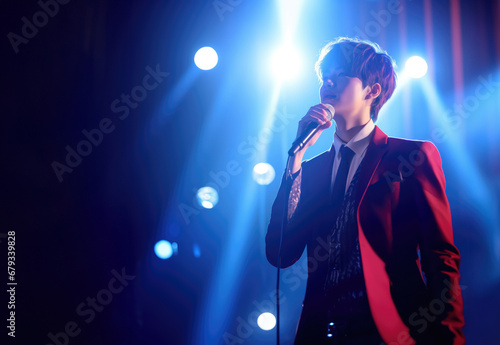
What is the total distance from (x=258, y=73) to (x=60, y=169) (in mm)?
1353

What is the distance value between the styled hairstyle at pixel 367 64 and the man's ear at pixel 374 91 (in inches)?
0.6

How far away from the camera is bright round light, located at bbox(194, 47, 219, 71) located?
279cm

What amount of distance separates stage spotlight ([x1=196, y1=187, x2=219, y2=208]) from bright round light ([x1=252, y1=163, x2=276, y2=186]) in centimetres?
27

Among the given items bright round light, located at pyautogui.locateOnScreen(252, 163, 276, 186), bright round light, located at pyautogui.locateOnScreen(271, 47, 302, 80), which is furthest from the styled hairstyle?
bright round light, located at pyautogui.locateOnScreen(252, 163, 276, 186)

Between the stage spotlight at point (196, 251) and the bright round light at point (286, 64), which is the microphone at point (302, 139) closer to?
the bright round light at point (286, 64)

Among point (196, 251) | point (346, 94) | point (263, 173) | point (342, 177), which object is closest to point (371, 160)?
point (342, 177)

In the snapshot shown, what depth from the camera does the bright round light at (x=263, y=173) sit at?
8.66 ft

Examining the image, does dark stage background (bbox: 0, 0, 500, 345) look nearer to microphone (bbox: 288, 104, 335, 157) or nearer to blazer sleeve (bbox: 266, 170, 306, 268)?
blazer sleeve (bbox: 266, 170, 306, 268)

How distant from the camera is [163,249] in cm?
261

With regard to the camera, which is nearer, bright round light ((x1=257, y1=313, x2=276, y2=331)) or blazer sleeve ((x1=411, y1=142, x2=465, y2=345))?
blazer sleeve ((x1=411, y1=142, x2=465, y2=345))

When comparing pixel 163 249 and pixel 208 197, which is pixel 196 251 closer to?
pixel 163 249

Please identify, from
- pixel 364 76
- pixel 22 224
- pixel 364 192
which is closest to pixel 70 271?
pixel 22 224

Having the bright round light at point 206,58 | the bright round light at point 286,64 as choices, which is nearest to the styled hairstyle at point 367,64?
the bright round light at point 286,64

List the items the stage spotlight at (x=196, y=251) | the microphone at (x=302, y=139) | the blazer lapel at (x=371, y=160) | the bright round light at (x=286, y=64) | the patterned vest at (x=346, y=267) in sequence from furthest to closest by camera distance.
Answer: the bright round light at (x=286, y=64)
the stage spotlight at (x=196, y=251)
the blazer lapel at (x=371, y=160)
the patterned vest at (x=346, y=267)
the microphone at (x=302, y=139)
